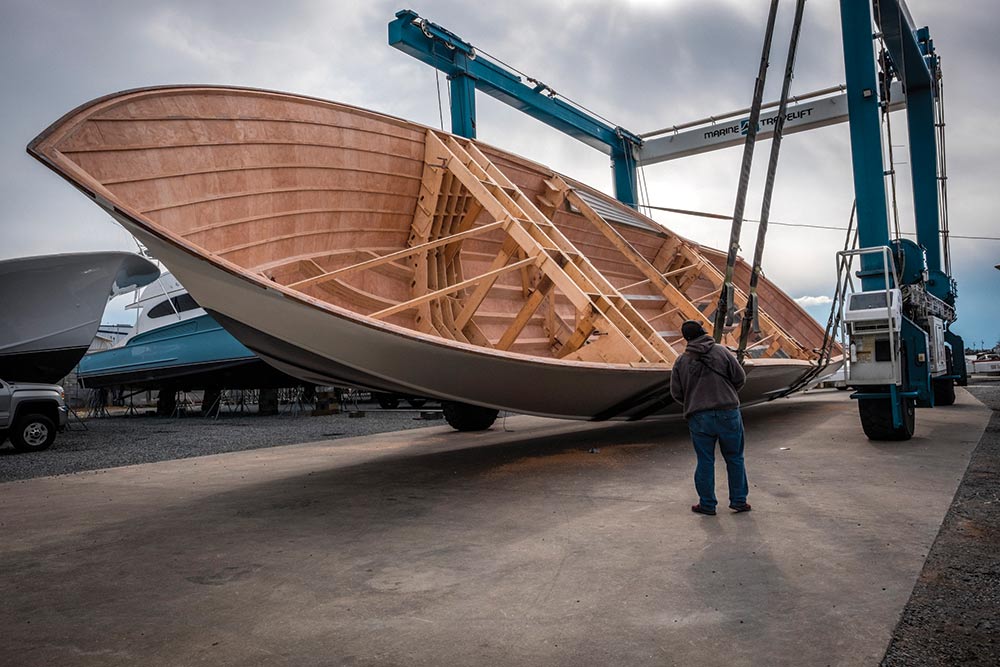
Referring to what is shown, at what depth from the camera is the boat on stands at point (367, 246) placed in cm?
371

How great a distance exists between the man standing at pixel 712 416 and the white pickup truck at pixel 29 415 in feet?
26.7

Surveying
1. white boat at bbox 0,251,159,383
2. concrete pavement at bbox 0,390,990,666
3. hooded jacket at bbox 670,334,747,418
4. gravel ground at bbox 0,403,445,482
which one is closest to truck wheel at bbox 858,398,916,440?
concrete pavement at bbox 0,390,990,666

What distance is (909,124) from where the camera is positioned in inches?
426

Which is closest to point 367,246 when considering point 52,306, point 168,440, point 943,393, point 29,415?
point 168,440

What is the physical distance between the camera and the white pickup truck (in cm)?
772

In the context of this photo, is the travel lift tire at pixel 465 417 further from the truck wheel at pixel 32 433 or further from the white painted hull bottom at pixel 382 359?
the truck wheel at pixel 32 433

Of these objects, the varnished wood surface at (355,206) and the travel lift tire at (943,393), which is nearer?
the varnished wood surface at (355,206)

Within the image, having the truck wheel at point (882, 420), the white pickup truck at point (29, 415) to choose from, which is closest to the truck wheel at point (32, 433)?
the white pickup truck at point (29, 415)

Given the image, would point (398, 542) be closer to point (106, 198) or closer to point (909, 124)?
point (106, 198)

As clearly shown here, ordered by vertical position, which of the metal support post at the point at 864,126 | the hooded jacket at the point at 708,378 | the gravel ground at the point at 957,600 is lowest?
the gravel ground at the point at 957,600

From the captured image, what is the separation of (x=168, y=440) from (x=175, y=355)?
4.74 metres

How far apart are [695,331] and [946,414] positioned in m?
7.13

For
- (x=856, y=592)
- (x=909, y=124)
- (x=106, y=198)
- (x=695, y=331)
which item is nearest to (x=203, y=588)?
(x=106, y=198)

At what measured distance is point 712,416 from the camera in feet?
11.6
